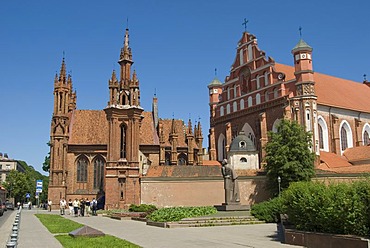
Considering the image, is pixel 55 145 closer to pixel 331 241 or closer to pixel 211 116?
pixel 211 116

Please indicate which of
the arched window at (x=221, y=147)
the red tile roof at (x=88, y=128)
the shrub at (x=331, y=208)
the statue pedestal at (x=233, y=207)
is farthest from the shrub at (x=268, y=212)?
the red tile roof at (x=88, y=128)

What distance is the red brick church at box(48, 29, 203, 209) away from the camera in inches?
1721

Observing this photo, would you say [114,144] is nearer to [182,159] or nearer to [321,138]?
[182,159]

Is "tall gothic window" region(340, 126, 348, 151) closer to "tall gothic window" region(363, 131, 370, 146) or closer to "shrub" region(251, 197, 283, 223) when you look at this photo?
"tall gothic window" region(363, 131, 370, 146)

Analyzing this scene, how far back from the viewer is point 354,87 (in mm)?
62875

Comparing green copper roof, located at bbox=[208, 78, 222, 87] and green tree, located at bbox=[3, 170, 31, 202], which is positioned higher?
green copper roof, located at bbox=[208, 78, 222, 87]

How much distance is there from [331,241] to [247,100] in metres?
42.8

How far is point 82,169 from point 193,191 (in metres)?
21.5

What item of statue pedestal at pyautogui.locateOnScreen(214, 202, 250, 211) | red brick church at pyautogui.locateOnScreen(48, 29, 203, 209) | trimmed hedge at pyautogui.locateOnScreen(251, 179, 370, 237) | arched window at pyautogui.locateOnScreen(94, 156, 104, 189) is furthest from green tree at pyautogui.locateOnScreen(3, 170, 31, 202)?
trimmed hedge at pyautogui.locateOnScreen(251, 179, 370, 237)

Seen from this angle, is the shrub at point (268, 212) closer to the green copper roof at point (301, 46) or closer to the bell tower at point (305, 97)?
the bell tower at point (305, 97)

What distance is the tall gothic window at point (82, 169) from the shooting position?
56188 mm

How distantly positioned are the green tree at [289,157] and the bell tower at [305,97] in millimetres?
6912

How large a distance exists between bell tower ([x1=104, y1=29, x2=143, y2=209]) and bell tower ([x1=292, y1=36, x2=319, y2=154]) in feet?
60.3

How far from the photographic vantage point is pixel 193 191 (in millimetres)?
41531
